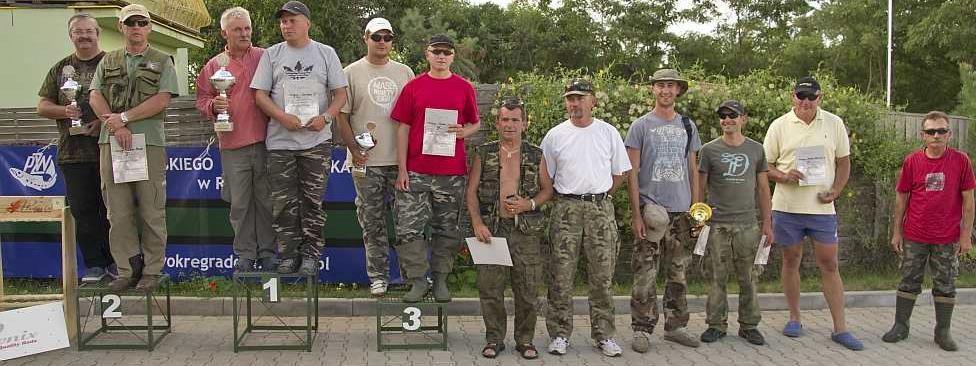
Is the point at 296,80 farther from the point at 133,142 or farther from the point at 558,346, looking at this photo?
the point at 558,346

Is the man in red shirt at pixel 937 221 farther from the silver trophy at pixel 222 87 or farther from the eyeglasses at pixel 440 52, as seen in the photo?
the silver trophy at pixel 222 87

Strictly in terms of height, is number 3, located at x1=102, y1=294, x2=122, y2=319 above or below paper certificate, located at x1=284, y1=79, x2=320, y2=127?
below

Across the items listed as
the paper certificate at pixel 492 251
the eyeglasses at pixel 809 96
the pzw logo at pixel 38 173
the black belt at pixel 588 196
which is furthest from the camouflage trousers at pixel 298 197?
the eyeglasses at pixel 809 96

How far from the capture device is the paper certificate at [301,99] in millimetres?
5609

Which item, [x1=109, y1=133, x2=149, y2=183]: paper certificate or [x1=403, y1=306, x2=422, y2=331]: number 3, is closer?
[x1=109, y1=133, x2=149, y2=183]: paper certificate

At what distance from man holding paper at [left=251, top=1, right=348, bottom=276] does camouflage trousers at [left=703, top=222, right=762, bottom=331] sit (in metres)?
3.04

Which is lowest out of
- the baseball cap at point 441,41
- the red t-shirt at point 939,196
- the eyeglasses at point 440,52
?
the red t-shirt at point 939,196

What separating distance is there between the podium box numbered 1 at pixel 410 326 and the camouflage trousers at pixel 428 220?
0.24 metres

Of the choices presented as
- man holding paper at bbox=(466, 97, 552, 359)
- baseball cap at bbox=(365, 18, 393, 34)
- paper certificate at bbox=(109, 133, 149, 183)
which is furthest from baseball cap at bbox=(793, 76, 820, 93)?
paper certificate at bbox=(109, 133, 149, 183)

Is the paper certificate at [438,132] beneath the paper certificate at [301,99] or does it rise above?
beneath

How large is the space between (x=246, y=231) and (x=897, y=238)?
5077 millimetres

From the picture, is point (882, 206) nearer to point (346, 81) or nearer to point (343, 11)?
point (346, 81)

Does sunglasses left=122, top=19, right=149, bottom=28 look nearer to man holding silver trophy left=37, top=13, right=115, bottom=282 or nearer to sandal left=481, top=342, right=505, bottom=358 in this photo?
man holding silver trophy left=37, top=13, right=115, bottom=282

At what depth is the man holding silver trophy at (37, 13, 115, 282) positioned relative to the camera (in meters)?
5.90
